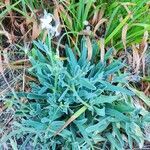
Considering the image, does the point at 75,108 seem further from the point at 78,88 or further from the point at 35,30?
the point at 35,30

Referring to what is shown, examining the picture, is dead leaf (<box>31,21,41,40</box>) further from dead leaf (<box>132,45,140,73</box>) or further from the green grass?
dead leaf (<box>132,45,140,73</box>)

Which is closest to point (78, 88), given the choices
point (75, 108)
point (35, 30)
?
point (75, 108)

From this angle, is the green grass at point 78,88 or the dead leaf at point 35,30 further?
the dead leaf at point 35,30

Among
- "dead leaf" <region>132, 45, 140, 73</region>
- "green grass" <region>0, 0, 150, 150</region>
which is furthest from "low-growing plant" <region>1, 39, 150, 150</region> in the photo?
"dead leaf" <region>132, 45, 140, 73</region>

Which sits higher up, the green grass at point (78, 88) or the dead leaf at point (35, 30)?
the dead leaf at point (35, 30)

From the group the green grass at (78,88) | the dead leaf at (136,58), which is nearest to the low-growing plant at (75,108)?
the green grass at (78,88)

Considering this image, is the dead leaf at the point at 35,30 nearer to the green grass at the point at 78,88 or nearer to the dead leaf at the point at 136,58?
the green grass at the point at 78,88

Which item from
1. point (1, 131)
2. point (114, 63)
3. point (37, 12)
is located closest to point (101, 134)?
point (114, 63)

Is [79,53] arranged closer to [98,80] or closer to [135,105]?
[98,80]
